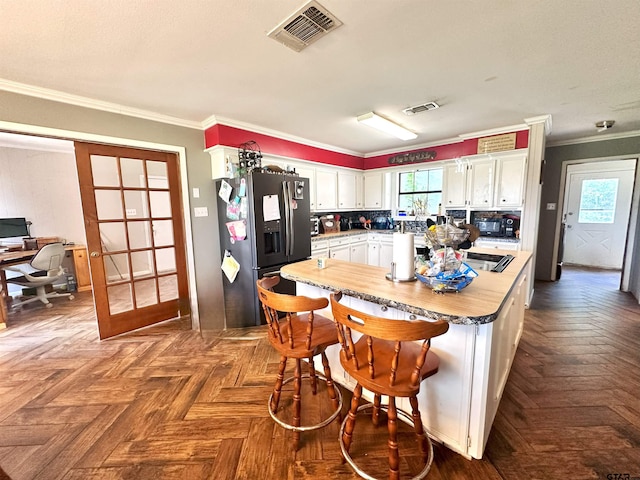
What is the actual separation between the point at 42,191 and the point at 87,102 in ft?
11.2

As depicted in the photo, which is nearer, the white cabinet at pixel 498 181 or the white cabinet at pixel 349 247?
the white cabinet at pixel 498 181

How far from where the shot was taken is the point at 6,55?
1.73 metres

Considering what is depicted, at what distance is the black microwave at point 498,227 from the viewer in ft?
12.6

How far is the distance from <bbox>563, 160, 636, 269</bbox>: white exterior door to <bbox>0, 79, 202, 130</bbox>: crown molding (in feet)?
23.1

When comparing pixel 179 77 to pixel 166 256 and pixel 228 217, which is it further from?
pixel 166 256

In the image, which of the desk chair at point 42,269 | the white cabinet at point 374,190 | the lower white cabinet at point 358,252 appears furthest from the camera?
the white cabinet at point 374,190

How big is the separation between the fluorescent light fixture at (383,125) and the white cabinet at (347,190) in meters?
1.40

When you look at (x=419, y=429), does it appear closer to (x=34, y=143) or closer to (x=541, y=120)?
(x=541, y=120)

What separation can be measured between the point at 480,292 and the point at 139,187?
3.38m

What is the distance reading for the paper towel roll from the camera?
156 centimetres

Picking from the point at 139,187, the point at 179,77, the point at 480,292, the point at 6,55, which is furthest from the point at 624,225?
the point at 6,55

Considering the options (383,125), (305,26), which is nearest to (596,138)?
(383,125)

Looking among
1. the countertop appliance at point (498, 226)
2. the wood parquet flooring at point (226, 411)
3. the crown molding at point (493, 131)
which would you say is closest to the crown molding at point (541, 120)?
the crown molding at point (493, 131)

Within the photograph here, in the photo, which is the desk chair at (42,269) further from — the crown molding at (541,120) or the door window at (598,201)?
the door window at (598,201)
